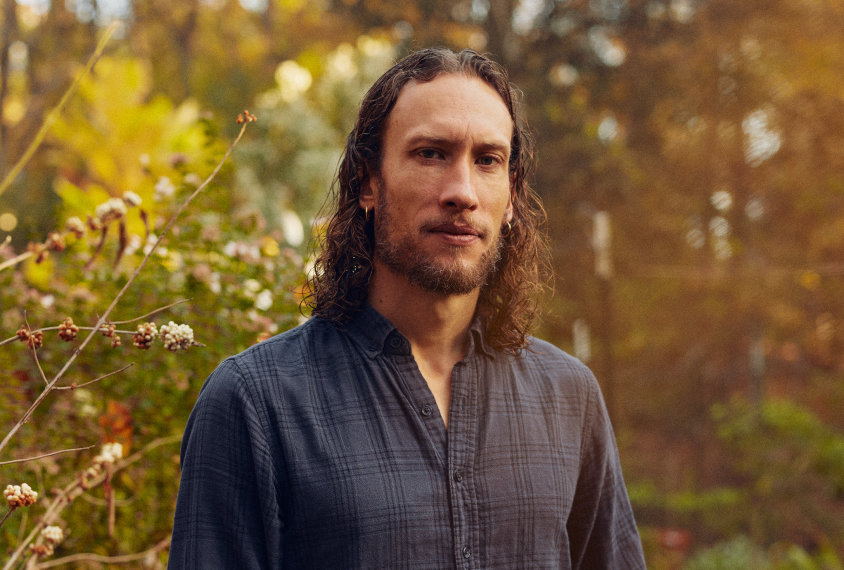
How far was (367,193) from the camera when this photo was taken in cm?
179

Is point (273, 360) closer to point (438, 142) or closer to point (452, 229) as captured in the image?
point (452, 229)

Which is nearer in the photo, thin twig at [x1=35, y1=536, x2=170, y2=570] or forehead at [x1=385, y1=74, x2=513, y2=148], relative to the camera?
forehead at [x1=385, y1=74, x2=513, y2=148]

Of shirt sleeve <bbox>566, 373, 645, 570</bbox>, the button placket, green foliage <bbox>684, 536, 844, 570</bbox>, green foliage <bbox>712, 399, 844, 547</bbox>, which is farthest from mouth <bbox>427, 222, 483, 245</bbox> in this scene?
green foliage <bbox>712, 399, 844, 547</bbox>

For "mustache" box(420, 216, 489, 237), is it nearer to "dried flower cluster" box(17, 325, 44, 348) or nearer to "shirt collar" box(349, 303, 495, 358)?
"shirt collar" box(349, 303, 495, 358)

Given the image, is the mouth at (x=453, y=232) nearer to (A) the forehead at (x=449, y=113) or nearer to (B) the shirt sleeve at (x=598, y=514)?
(A) the forehead at (x=449, y=113)

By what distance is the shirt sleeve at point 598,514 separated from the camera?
1687 mm

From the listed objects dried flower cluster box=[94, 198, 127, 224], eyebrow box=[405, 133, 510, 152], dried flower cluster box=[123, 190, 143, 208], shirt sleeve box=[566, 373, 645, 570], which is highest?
eyebrow box=[405, 133, 510, 152]

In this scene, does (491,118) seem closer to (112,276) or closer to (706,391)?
(112,276)

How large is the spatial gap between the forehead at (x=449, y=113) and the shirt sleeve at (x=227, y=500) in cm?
71

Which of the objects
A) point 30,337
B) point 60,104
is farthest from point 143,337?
point 60,104

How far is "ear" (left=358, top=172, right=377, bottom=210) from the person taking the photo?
1.76 metres

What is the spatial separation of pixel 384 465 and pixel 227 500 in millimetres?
293

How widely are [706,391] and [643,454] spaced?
1.33 meters

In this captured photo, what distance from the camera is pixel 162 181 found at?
285 centimetres
